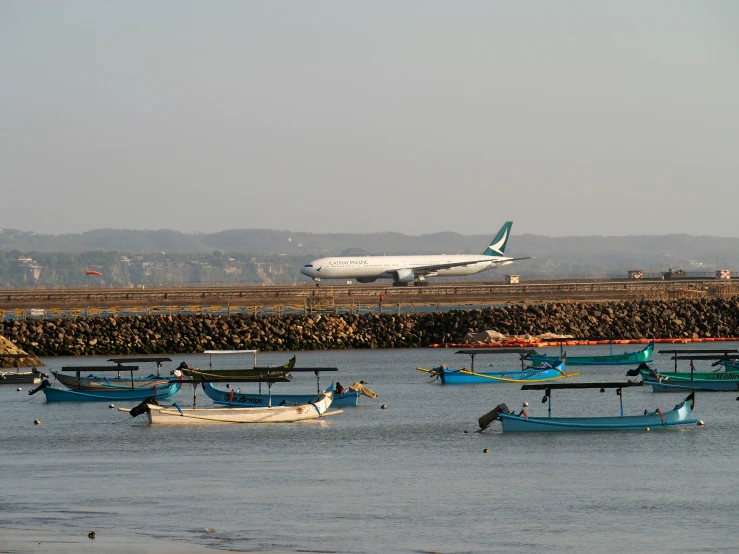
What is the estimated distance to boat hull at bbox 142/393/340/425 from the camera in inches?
1790

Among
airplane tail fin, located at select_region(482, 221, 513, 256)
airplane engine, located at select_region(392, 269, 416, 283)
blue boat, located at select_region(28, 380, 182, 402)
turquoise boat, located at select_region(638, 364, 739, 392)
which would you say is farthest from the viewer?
airplane tail fin, located at select_region(482, 221, 513, 256)

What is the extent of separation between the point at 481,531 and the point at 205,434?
19742 mm

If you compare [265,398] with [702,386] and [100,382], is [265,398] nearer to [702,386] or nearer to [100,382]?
[100,382]

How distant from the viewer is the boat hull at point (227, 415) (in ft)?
149

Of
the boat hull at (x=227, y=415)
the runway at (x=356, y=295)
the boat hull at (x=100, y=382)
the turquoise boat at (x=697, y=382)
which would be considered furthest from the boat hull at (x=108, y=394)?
the runway at (x=356, y=295)

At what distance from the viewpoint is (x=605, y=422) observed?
42000mm

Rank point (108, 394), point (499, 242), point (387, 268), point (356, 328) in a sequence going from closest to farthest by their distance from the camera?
point (108, 394) < point (356, 328) < point (387, 268) < point (499, 242)

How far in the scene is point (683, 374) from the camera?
57.0 m

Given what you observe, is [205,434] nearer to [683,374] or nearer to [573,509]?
[573,509]

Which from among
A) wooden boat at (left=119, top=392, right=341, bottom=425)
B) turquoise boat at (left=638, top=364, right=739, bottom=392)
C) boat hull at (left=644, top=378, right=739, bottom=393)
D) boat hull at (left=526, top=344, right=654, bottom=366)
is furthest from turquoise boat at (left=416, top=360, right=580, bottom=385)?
wooden boat at (left=119, top=392, right=341, bottom=425)

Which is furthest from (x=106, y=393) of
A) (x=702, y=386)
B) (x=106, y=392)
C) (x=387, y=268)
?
(x=387, y=268)

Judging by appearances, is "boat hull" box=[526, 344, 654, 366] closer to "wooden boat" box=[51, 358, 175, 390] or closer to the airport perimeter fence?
"wooden boat" box=[51, 358, 175, 390]

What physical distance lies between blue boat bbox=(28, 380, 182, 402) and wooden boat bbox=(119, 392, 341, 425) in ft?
28.6

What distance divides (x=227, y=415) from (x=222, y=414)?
0.22 meters
